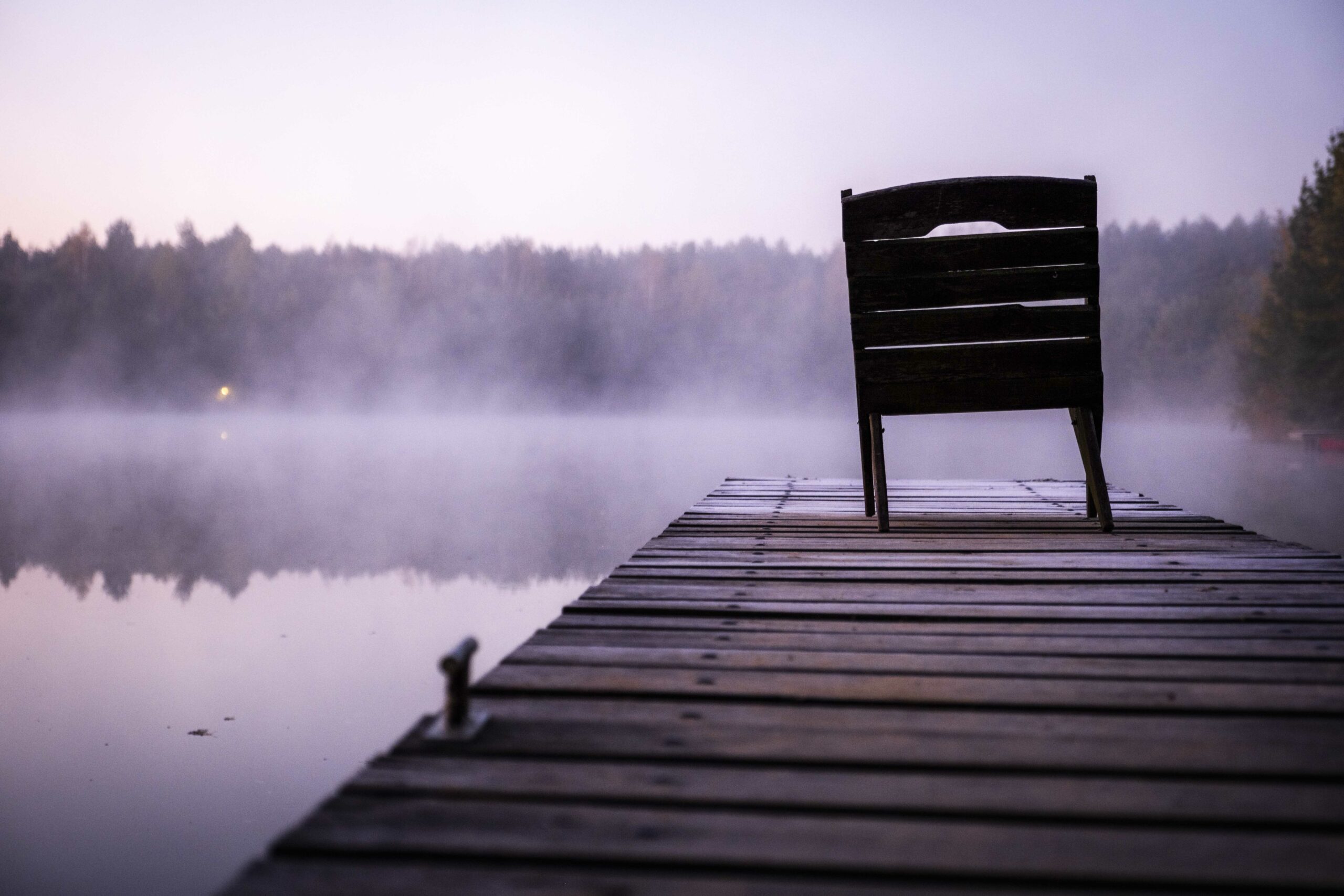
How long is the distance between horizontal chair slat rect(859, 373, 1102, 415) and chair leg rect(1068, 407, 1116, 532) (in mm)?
45

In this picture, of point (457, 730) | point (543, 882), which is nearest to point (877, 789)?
point (543, 882)

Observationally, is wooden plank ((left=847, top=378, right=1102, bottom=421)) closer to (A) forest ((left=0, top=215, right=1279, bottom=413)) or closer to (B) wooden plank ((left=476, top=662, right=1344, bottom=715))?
(B) wooden plank ((left=476, top=662, right=1344, bottom=715))

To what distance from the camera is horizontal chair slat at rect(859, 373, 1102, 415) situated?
98.5 inches

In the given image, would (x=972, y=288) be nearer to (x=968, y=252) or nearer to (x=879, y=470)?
(x=968, y=252)

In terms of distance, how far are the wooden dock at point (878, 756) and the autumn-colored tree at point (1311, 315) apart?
2299 centimetres

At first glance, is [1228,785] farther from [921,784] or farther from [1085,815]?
[921,784]

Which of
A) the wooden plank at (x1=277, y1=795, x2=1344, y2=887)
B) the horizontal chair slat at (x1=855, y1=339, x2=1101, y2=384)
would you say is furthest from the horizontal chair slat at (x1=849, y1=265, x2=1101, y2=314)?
the wooden plank at (x1=277, y1=795, x2=1344, y2=887)

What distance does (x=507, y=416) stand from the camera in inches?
1630

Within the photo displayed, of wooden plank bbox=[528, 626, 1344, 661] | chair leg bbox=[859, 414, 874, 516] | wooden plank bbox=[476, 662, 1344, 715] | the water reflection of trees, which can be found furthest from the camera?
the water reflection of trees

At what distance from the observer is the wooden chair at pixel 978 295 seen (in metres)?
2.49

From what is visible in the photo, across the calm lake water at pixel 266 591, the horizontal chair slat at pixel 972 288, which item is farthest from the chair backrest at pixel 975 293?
the calm lake water at pixel 266 591

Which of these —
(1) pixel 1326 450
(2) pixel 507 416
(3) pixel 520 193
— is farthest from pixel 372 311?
(1) pixel 1326 450

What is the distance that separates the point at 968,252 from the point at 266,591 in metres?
5.53

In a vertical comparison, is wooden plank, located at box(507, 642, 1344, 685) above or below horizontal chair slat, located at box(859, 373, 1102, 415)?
below
